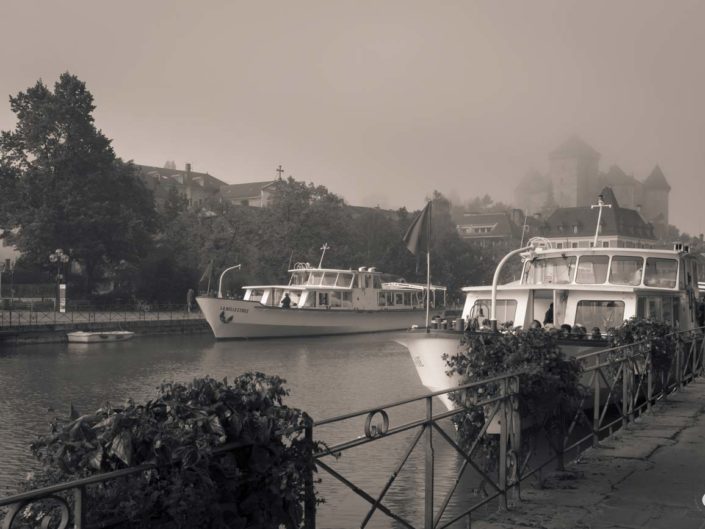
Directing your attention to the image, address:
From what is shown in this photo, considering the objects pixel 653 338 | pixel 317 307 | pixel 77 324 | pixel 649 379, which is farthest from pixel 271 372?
pixel 317 307

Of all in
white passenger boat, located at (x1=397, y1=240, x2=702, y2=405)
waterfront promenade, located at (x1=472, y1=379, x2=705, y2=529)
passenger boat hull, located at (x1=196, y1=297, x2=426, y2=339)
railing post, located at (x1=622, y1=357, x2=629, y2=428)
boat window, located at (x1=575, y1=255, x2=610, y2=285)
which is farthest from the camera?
passenger boat hull, located at (x1=196, y1=297, x2=426, y2=339)

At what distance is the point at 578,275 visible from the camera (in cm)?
1973

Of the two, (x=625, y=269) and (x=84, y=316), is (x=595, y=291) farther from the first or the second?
(x=84, y=316)

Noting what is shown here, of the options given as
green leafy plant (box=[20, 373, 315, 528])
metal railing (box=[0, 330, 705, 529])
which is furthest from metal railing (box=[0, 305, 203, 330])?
green leafy plant (box=[20, 373, 315, 528])

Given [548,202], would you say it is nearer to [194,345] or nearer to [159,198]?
[159,198]

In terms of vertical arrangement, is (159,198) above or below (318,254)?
above

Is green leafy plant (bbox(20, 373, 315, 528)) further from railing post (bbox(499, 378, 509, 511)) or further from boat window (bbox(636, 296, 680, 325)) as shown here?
boat window (bbox(636, 296, 680, 325))

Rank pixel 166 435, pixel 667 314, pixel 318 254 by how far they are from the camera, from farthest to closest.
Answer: pixel 318 254 → pixel 667 314 → pixel 166 435

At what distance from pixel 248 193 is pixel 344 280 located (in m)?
86.6

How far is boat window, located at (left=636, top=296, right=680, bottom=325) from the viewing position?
17500mm

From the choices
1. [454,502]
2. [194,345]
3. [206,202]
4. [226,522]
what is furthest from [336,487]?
[206,202]

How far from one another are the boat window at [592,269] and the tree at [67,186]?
42.6m

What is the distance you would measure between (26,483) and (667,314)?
17.8 m

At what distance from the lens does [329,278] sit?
52156mm
